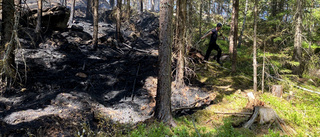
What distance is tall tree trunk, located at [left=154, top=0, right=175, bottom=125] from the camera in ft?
17.3

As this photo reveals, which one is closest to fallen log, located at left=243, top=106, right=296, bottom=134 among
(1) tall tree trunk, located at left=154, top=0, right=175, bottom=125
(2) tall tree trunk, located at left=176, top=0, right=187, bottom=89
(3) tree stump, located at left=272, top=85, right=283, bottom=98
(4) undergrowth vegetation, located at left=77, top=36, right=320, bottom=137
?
(4) undergrowth vegetation, located at left=77, top=36, right=320, bottom=137

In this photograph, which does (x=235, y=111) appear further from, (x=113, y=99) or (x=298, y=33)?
(x=298, y=33)

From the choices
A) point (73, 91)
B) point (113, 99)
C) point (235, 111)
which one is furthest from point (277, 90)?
point (73, 91)

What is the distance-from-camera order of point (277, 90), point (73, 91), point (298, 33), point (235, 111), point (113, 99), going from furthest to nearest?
point (298, 33), point (277, 90), point (113, 99), point (73, 91), point (235, 111)

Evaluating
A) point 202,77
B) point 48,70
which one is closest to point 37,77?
point 48,70

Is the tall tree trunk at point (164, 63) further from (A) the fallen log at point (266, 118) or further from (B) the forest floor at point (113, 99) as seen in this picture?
(A) the fallen log at point (266, 118)

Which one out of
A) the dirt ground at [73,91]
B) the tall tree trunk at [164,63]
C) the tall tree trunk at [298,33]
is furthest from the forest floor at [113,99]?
the tall tree trunk at [298,33]

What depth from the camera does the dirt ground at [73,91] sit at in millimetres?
5605

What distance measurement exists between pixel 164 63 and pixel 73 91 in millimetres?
4746

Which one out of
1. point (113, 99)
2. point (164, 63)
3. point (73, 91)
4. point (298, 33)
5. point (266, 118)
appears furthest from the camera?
point (298, 33)

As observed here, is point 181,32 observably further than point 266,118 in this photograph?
Yes

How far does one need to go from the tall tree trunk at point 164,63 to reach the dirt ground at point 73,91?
130cm

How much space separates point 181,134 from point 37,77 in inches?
320

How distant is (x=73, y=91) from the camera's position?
789 centimetres
